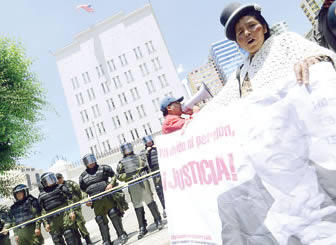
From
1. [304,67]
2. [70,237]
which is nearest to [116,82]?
[70,237]

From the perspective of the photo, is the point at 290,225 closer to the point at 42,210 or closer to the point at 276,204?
the point at 276,204

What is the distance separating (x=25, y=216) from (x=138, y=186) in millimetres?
2793

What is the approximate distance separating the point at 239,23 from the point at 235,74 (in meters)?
0.42

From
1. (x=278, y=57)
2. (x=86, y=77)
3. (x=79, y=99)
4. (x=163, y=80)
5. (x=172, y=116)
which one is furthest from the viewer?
(x=86, y=77)

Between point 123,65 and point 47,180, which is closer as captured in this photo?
point 47,180

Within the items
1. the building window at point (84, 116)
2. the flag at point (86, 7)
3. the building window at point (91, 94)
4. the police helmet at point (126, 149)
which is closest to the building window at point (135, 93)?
the building window at point (91, 94)

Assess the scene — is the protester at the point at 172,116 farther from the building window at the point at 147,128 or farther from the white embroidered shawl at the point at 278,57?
the building window at the point at 147,128

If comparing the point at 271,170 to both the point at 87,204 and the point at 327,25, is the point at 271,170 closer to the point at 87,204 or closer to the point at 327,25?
the point at 327,25

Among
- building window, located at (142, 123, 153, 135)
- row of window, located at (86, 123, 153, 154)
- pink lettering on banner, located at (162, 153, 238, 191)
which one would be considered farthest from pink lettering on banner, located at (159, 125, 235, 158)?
row of window, located at (86, 123, 153, 154)

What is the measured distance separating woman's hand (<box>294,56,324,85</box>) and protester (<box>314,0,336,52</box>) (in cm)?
138

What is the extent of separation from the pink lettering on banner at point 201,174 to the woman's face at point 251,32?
0.88 meters

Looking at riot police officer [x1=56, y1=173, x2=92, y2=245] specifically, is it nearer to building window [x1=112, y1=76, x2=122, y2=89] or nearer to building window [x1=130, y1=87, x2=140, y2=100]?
building window [x1=130, y1=87, x2=140, y2=100]

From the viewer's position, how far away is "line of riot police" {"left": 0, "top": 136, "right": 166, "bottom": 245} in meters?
5.20

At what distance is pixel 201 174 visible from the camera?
1.81 m
